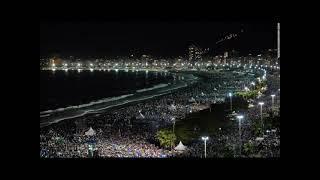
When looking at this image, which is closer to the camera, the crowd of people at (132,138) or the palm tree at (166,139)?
the crowd of people at (132,138)

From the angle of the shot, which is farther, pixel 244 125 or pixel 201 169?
pixel 244 125

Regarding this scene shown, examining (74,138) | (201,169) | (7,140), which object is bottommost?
(74,138)

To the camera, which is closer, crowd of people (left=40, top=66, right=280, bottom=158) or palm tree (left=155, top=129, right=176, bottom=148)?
crowd of people (left=40, top=66, right=280, bottom=158)

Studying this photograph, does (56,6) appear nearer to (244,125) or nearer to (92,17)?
(92,17)

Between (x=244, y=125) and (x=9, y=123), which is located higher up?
(x=9, y=123)

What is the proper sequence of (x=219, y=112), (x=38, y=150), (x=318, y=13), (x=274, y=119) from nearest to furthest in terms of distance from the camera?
(x=318, y=13), (x=38, y=150), (x=274, y=119), (x=219, y=112)

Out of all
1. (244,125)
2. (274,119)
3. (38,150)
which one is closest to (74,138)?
(244,125)

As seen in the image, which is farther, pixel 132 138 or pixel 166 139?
pixel 132 138

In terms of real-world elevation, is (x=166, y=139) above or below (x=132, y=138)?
above

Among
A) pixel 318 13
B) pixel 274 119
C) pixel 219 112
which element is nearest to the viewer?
pixel 318 13

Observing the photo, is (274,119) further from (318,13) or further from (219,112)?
(318,13)
